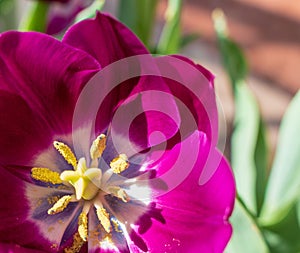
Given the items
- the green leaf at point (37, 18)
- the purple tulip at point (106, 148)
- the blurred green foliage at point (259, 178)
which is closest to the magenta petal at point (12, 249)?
the purple tulip at point (106, 148)

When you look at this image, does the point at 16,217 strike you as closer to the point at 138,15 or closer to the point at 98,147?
the point at 98,147

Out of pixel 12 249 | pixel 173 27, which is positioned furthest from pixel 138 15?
pixel 12 249

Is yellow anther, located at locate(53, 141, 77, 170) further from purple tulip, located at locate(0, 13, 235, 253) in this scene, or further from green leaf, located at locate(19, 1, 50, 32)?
green leaf, located at locate(19, 1, 50, 32)

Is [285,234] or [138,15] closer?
[285,234]

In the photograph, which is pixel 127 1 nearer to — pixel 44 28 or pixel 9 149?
pixel 44 28

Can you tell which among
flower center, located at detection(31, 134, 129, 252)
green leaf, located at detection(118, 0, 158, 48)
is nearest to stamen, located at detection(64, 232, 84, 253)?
flower center, located at detection(31, 134, 129, 252)
